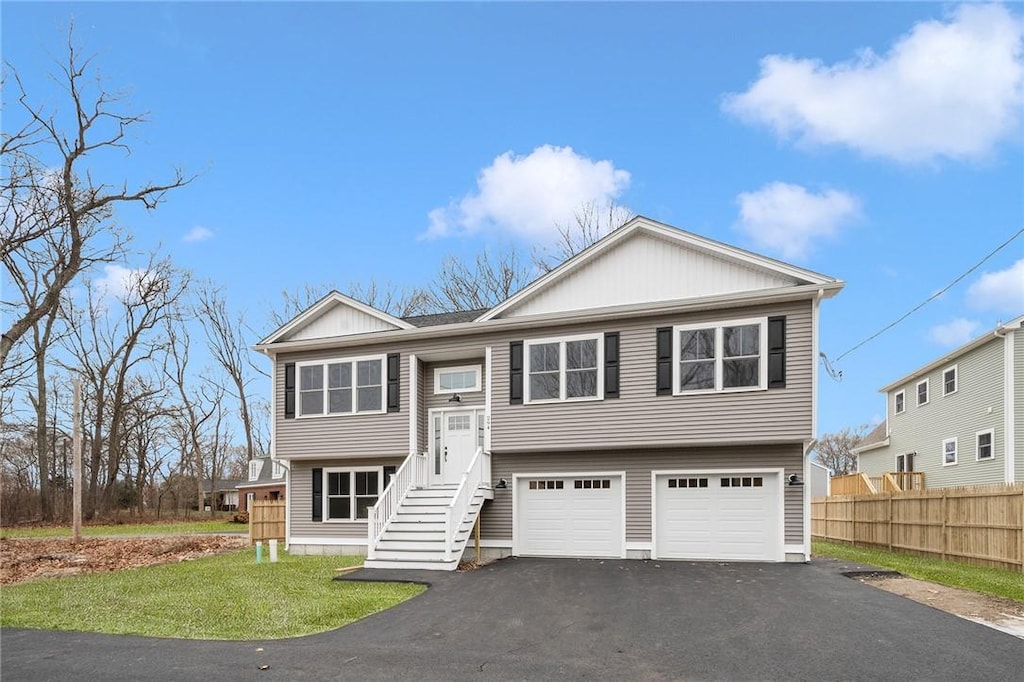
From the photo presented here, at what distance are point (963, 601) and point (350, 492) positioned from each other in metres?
13.1

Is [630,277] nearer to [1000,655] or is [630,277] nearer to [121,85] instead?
[1000,655]

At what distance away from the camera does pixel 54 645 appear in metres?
8.66

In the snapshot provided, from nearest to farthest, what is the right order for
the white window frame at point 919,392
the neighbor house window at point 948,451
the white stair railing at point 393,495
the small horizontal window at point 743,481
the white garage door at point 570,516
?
the white stair railing at point 393,495
the small horizontal window at point 743,481
the white garage door at point 570,516
the neighbor house window at point 948,451
the white window frame at point 919,392

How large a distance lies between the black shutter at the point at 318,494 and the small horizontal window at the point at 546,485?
18.4ft

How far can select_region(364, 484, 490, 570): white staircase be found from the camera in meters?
14.5

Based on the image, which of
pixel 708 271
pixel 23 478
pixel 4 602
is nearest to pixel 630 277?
pixel 708 271

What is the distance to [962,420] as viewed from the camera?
76.9 ft

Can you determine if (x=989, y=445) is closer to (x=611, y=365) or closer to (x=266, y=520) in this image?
(x=611, y=365)

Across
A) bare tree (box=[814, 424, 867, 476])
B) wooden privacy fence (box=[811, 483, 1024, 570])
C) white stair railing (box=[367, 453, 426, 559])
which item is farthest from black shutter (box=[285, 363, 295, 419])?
bare tree (box=[814, 424, 867, 476])

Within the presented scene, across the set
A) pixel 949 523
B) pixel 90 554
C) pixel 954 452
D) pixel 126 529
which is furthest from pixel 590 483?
pixel 126 529

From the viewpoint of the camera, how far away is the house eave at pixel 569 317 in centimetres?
1440

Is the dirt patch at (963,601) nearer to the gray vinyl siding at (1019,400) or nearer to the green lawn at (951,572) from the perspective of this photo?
the green lawn at (951,572)

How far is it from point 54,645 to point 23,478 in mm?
38299

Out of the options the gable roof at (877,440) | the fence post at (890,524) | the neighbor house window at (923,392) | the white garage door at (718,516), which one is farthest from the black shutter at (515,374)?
the gable roof at (877,440)
